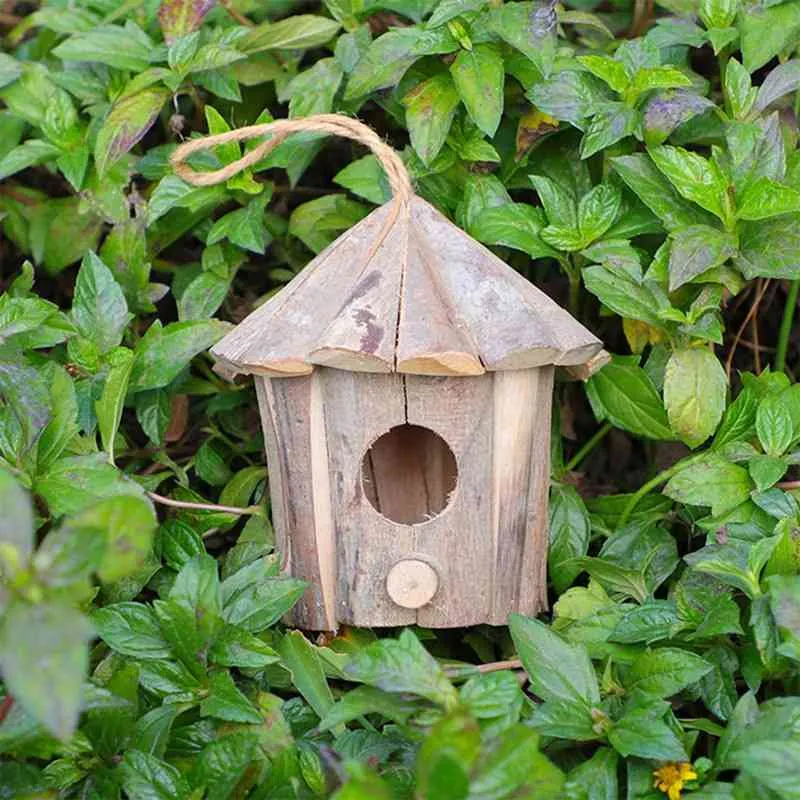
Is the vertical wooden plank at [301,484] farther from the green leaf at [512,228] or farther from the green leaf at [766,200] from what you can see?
the green leaf at [766,200]

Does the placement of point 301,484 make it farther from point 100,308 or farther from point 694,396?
point 694,396

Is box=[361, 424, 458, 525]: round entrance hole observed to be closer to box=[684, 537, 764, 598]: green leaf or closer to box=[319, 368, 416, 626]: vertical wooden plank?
box=[319, 368, 416, 626]: vertical wooden plank

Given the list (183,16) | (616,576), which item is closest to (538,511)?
(616,576)

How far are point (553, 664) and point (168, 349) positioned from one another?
0.92m

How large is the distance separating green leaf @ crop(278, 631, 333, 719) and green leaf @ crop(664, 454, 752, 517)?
0.66 meters

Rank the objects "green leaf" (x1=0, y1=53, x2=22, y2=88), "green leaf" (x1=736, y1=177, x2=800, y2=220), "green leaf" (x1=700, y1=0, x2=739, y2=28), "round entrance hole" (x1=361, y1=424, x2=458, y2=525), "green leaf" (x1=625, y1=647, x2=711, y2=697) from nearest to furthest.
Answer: "green leaf" (x1=625, y1=647, x2=711, y2=697)
"green leaf" (x1=736, y1=177, x2=800, y2=220)
"green leaf" (x1=700, y1=0, x2=739, y2=28)
"round entrance hole" (x1=361, y1=424, x2=458, y2=525)
"green leaf" (x1=0, y1=53, x2=22, y2=88)

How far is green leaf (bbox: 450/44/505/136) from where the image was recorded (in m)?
2.20

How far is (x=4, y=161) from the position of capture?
8.17 feet

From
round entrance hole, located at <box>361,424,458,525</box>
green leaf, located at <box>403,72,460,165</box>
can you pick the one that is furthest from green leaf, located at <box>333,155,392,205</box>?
round entrance hole, located at <box>361,424,458,525</box>

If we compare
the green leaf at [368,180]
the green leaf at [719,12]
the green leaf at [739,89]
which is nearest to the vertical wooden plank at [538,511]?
the green leaf at [368,180]

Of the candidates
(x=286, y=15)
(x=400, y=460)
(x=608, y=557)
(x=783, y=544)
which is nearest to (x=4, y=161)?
(x=286, y=15)

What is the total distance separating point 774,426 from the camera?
2145mm

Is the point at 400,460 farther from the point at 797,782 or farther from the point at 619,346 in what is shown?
the point at 797,782

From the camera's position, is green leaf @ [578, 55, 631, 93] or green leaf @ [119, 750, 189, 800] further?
green leaf @ [578, 55, 631, 93]
